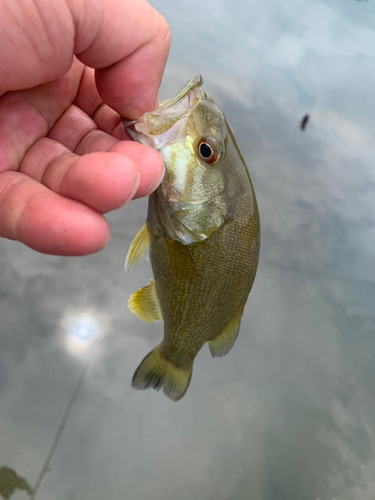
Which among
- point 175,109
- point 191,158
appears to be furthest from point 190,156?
point 175,109

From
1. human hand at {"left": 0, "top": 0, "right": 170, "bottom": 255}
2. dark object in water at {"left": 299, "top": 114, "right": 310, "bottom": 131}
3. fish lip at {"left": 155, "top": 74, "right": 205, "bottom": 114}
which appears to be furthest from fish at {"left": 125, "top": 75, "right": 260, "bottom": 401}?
dark object in water at {"left": 299, "top": 114, "right": 310, "bottom": 131}

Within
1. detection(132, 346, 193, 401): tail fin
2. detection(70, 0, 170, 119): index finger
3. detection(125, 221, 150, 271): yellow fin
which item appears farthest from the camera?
detection(132, 346, 193, 401): tail fin

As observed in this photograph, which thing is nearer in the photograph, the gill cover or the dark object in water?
the gill cover

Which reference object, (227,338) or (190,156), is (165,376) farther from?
(190,156)

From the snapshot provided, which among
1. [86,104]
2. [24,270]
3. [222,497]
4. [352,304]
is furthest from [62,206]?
[352,304]

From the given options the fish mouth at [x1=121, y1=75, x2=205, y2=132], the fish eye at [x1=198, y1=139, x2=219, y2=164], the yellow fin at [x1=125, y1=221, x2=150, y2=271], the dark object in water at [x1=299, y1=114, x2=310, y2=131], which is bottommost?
the dark object in water at [x1=299, y1=114, x2=310, y2=131]

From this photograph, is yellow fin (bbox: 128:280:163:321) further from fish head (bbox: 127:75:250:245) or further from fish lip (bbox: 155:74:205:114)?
fish lip (bbox: 155:74:205:114)
